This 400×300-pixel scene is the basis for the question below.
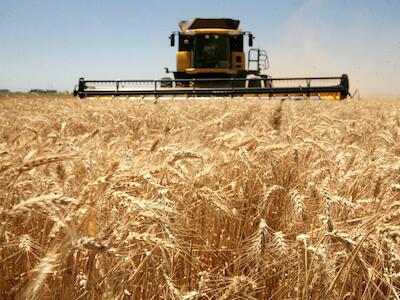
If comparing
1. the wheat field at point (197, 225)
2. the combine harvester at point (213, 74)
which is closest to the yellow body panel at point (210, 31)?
the combine harvester at point (213, 74)

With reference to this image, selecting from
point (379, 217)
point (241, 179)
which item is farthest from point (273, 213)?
point (379, 217)

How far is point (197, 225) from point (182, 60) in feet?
50.9

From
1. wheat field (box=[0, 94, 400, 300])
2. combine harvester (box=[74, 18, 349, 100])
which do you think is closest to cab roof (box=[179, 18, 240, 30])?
combine harvester (box=[74, 18, 349, 100])

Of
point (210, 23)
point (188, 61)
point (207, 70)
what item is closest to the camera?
point (207, 70)

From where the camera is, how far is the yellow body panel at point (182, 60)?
54.9 ft

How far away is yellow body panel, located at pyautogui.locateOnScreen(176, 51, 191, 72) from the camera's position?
16.7 meters

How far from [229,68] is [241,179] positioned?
47.5 feet

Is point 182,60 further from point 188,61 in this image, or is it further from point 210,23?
point 210,23

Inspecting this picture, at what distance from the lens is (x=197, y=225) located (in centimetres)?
179

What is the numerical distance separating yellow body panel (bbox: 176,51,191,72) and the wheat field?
1415 centimetres

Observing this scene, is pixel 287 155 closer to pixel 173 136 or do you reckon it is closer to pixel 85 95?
pixel 173 136

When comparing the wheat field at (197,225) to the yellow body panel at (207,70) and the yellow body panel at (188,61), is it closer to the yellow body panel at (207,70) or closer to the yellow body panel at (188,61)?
the yellow body panel at (207,70)

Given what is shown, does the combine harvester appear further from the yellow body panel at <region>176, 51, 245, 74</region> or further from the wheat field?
the wheat field

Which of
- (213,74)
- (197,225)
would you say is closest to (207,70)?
(213,74)
